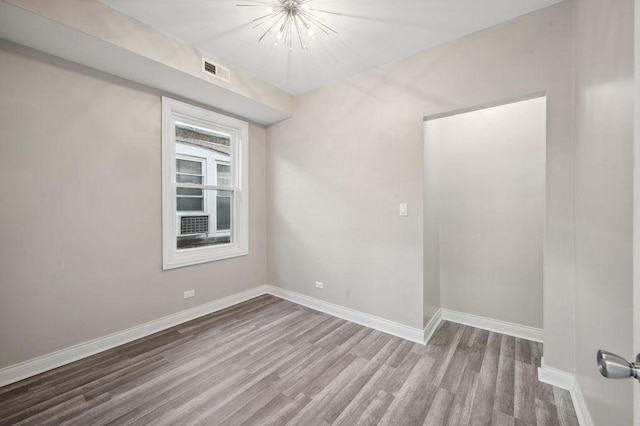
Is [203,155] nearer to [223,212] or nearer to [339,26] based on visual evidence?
[223,212]

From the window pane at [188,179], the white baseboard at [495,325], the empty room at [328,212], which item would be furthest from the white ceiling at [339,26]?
the white baseboard at [495,325]

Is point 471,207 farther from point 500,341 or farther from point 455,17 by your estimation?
point 455,17

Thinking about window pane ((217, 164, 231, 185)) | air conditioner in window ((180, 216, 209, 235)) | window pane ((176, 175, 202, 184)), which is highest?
window pane ((217, 164, 231, 185))

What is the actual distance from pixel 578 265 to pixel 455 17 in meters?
2.11

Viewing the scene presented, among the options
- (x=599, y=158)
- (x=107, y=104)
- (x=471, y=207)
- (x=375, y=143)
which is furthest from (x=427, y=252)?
(x=107, y=104)

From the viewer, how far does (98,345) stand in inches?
94.0

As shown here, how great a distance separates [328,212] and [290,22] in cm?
200

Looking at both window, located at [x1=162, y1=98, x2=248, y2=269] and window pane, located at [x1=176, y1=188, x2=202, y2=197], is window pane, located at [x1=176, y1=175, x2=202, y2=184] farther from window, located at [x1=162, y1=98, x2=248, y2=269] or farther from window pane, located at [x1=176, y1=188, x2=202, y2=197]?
window pane, located at [x1=176, y1=188, x2=202, y2=197]

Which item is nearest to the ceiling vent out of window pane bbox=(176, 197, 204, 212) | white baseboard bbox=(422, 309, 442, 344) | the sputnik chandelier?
the sputnik chandelier

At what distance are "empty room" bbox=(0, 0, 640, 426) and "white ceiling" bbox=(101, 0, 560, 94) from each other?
2cm

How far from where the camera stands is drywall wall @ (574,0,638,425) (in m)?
1.06

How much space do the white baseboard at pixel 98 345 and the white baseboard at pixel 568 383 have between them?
3343 mm

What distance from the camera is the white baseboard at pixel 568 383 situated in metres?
1.63

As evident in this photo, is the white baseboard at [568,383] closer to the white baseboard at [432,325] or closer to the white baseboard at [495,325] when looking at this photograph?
the white baseboard at [495,325]
